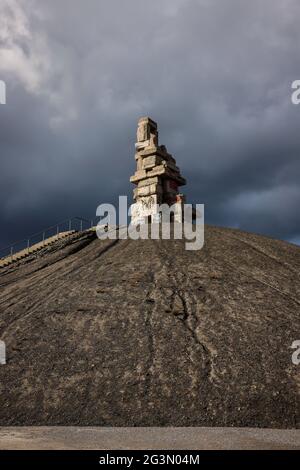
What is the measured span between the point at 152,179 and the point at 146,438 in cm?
2064

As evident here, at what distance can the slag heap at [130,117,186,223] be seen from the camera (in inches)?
1018

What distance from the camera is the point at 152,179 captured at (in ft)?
87.1

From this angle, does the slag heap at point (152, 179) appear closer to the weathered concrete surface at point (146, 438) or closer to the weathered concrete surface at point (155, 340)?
the weathered concrete surface at point (155, 340)

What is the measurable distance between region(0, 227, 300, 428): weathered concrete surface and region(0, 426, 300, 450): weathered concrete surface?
2.75 feet

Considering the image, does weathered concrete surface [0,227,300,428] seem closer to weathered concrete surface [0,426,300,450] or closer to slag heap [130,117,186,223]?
weathered concrete surface [0,426,300,450]

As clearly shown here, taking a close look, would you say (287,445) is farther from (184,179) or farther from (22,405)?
(184,179)

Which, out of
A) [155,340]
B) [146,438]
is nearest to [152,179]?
[155,340]

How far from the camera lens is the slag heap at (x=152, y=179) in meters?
25.9

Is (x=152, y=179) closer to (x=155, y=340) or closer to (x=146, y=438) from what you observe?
(x=155, y=340)

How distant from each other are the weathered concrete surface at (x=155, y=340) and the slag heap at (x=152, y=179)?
6.69m

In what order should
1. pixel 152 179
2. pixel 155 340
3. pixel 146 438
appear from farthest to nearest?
pixel 152 179, pixel 155 340, pixel 146 438

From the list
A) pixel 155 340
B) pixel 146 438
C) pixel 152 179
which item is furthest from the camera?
pixel 152 179
